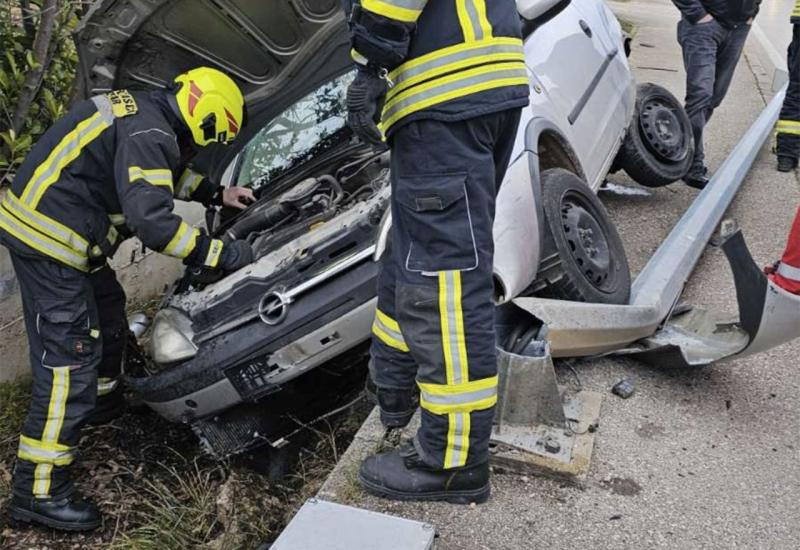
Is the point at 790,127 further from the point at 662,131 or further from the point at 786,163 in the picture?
the point at 662,131

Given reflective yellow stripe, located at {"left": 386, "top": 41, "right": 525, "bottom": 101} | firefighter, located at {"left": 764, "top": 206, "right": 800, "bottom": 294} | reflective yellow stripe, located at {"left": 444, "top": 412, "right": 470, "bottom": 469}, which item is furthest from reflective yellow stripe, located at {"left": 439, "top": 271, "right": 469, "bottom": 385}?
firefighter, located at {"left": 764, "top": 206, "right": 800, "bottom": 294}

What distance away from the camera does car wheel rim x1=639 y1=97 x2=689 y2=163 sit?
508 cm

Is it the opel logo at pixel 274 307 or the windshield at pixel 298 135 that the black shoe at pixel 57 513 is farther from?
the windshield at pixel 298 135

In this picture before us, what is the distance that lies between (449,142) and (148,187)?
1302 mm

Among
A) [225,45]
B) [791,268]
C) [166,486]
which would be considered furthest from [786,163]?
[166,486]

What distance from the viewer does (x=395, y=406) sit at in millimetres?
2648

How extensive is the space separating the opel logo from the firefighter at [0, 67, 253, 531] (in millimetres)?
266

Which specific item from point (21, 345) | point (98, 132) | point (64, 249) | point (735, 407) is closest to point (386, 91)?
point (98, 132)

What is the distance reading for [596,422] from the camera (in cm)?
285

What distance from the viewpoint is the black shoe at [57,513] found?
10.3 feet

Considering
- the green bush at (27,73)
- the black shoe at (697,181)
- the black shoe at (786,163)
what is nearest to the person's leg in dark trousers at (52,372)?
the green bush at (27,73)

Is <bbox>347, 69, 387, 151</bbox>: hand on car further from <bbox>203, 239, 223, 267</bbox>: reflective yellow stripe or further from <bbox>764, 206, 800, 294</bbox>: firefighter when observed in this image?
<bbox>764, 206, 800, 294</bbox>: firefighter

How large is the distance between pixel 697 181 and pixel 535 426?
3461mm

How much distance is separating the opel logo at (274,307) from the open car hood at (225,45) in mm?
1209
